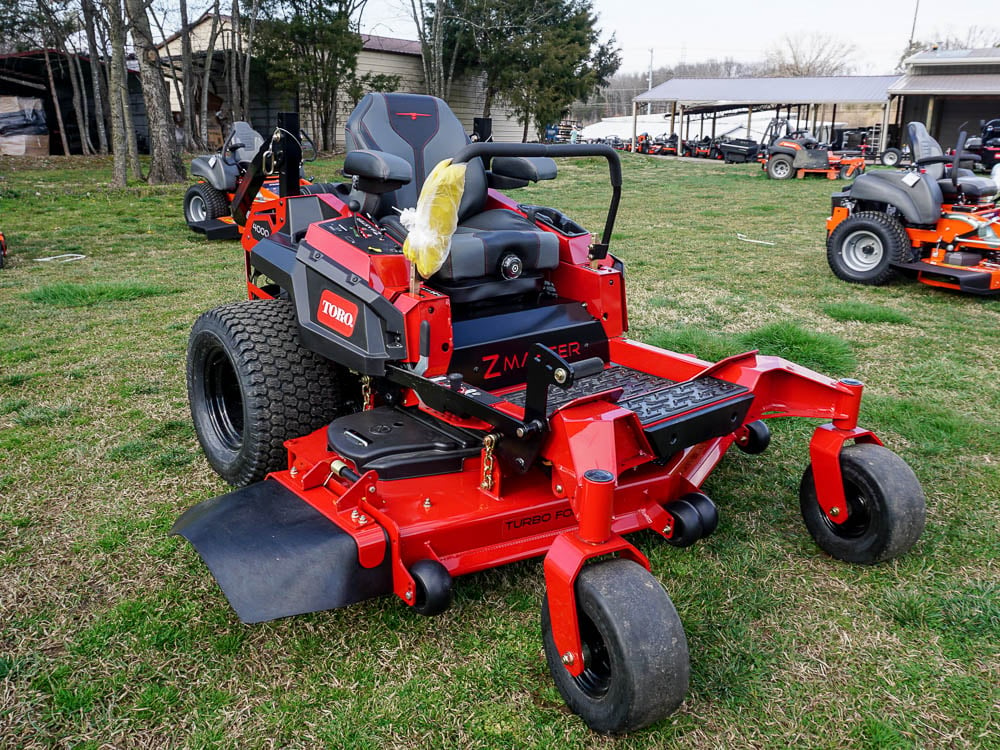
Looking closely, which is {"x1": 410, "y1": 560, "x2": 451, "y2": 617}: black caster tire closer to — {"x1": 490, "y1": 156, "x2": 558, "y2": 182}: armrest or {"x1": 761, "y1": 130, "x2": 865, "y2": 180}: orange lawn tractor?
{"x1": 490, "y1": 156, "x2": 558, "y2": 182}: armrest

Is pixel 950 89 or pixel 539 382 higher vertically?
pixel 950 89

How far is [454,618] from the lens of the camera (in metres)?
2.59

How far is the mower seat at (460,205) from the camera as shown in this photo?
3.23 m

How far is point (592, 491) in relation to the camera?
206 cm

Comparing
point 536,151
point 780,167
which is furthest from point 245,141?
point 780,167

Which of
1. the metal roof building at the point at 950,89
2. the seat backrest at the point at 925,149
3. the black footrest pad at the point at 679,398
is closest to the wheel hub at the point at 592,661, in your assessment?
the black footrest pad at the point at 679,398

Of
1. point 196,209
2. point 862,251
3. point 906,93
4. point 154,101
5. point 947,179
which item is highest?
point 906,93

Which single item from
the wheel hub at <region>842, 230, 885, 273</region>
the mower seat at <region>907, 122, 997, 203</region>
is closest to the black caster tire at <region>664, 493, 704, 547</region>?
the wheel hub at <region>842, 230, 885, 273</region>

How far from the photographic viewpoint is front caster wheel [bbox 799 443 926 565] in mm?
2719

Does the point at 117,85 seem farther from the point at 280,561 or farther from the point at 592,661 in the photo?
the point at 592,661

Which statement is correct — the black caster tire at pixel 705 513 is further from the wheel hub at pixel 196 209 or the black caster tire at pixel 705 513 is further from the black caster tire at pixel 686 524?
the wheel hub at pixel 196 209

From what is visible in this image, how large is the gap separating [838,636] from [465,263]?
6.11 ft

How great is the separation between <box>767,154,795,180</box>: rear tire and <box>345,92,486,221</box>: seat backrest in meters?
17.3

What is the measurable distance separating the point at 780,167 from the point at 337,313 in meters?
18.6
